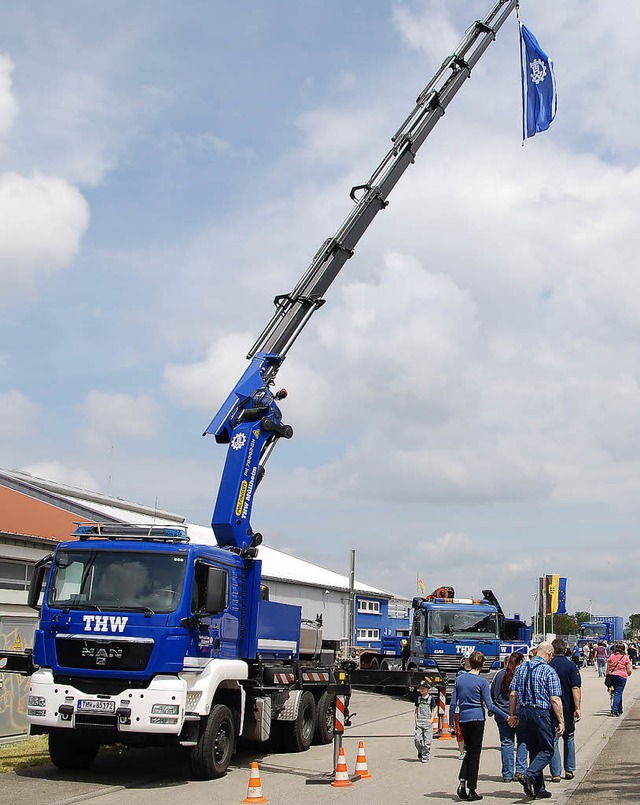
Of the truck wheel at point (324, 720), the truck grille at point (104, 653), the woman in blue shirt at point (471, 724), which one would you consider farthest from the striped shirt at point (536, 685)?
the truck wheel at point (324, 720)

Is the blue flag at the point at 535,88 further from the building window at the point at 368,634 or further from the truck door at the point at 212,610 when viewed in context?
the building window at the point at 368,634

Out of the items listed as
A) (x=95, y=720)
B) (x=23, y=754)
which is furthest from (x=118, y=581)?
(x=23, y=754)

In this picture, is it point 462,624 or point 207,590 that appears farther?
point 462,624

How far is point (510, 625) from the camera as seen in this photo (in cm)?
2856

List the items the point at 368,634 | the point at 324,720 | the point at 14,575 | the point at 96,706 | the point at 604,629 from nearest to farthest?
the point at 96,706
the point at 324,720
the point at 14,575
the point at 368,634
the point at 604,629

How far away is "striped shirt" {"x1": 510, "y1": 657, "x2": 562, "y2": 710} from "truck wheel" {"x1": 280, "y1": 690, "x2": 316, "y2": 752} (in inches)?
200

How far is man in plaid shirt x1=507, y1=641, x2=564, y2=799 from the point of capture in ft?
32.1

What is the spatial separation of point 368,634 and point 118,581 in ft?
137

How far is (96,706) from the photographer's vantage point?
35.9 ft

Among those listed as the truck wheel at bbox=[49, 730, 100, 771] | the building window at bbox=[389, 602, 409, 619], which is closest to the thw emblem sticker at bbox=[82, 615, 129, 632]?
the truck wheel at bbox=[49, 730, 100, 771]

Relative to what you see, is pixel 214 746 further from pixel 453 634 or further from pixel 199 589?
pixel 453 634

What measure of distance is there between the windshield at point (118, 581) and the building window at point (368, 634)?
130 ft

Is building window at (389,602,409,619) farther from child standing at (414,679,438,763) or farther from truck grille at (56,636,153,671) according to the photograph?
truck grille at (56,636,153,671)

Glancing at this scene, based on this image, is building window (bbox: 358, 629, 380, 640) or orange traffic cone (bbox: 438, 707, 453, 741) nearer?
orange traffic cone (bbox: 438, 707, 453, 741)
